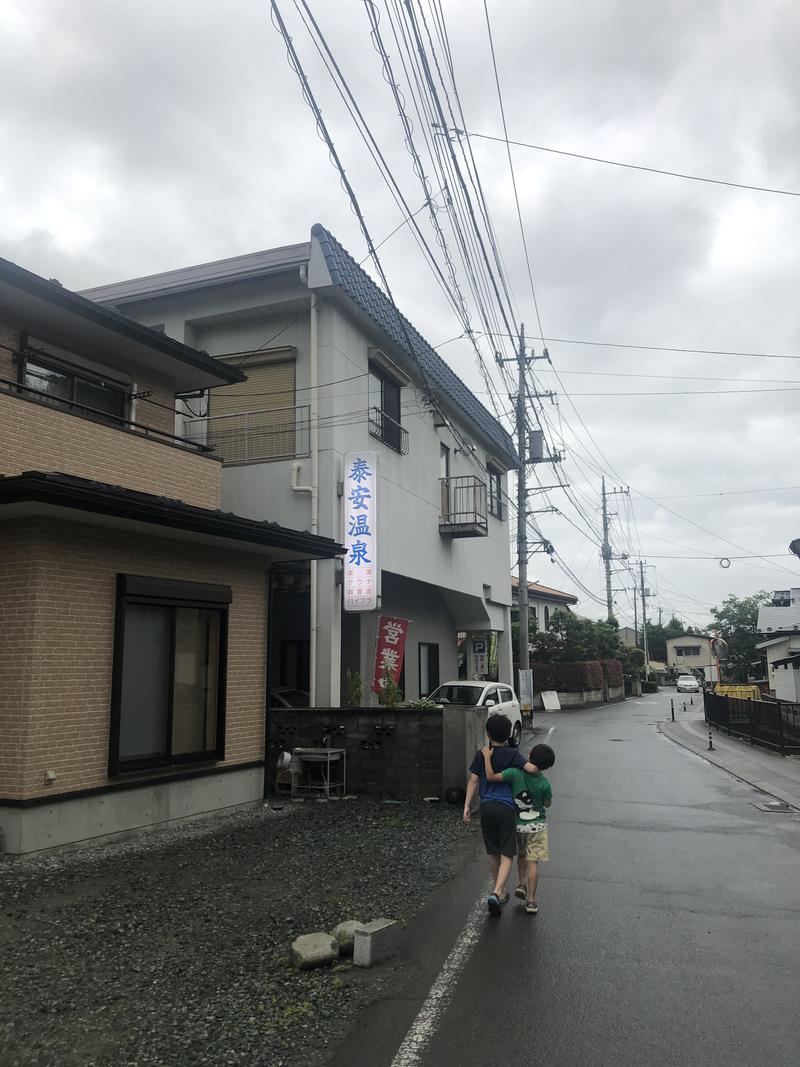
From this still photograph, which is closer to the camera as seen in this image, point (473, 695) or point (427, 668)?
point (473, 695)

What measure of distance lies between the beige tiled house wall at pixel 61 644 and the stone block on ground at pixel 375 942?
3995 mm

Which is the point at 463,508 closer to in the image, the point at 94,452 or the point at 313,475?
the point at 313,475

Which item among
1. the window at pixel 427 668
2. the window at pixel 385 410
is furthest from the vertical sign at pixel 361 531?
the window at pixel 427 668

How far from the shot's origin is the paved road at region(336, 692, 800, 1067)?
393 centimetres

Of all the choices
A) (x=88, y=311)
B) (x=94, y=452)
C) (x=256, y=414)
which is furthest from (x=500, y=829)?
(x=256, y=414)

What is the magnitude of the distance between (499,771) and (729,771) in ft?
36.1

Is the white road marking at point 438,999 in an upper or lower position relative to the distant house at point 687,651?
lower

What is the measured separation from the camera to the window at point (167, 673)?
29.1 ft

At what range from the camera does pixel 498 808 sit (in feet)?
Answer: 20.6

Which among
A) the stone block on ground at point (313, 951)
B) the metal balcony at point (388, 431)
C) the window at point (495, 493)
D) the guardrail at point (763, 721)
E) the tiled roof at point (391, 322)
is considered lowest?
the stone block on ground at point (313, 951)

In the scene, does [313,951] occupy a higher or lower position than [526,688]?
lower

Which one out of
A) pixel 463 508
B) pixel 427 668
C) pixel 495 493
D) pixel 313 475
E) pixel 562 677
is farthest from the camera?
pixel 562 677

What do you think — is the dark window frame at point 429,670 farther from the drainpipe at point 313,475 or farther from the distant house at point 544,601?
the distant house at point 544,601

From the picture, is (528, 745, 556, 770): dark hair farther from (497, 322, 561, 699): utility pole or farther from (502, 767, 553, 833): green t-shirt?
(497, 322, 561, 699): utility pole
